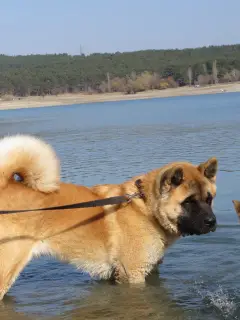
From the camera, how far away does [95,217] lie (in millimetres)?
5859

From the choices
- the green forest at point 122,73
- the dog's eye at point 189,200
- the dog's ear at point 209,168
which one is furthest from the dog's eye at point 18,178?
the green forest at point 122,73

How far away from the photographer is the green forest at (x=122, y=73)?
110250mm

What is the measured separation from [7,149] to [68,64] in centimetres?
14889

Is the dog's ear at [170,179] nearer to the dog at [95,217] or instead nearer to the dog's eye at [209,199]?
the dog at [95,217]

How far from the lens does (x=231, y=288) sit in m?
6.38

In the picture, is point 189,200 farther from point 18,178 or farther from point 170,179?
point 18,178

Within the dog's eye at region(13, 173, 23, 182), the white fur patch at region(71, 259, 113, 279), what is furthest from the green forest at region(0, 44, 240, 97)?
the dog's eye at region(13, 173, 23, 182)

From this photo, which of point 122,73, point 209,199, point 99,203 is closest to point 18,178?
point 99,203

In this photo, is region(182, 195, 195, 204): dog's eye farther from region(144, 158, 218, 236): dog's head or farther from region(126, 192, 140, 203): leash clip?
region(126, 192, 140, 203): leash clip

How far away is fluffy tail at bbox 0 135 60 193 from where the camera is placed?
18.1 feet

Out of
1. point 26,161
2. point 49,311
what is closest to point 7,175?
point 26,161

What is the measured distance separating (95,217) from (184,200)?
957 mm

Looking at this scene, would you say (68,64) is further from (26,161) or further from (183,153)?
(26,161)

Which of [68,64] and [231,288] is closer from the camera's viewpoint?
[231,288]
